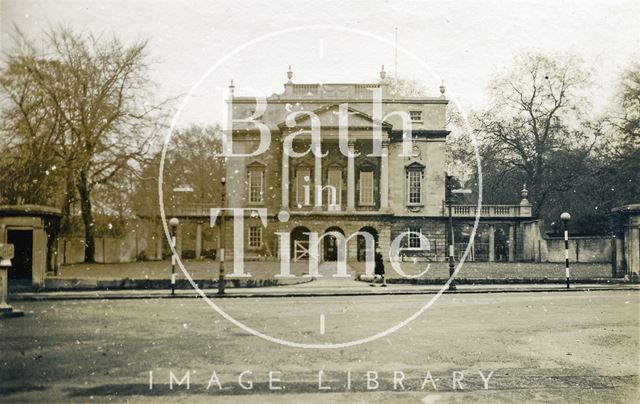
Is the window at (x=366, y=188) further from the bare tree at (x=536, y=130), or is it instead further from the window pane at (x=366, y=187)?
the bare tree at (x=536, y=130)

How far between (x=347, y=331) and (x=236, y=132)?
126 ft

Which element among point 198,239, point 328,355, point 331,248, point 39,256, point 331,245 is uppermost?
point 198,239

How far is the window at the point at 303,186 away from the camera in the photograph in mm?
46781

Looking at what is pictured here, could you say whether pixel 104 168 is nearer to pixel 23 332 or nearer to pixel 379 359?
pixel 23 332

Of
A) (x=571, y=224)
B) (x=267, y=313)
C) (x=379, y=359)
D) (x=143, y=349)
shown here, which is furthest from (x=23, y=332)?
(x=571, y=224)

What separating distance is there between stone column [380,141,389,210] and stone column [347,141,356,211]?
204cm

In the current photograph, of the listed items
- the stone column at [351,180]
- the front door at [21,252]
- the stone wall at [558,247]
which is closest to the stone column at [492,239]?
the stone wall at [558,247]

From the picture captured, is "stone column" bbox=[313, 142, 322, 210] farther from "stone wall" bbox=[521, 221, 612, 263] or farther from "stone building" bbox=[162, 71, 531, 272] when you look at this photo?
"stone wall" bbox=[521, 221, 612, 263]

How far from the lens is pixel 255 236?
47125mm

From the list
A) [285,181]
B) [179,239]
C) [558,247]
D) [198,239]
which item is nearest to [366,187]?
[285,181]

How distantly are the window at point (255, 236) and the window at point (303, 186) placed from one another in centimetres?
360

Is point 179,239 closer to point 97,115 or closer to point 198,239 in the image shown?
point 198,239

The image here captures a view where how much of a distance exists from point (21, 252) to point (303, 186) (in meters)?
28.9

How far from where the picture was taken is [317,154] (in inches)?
1823
